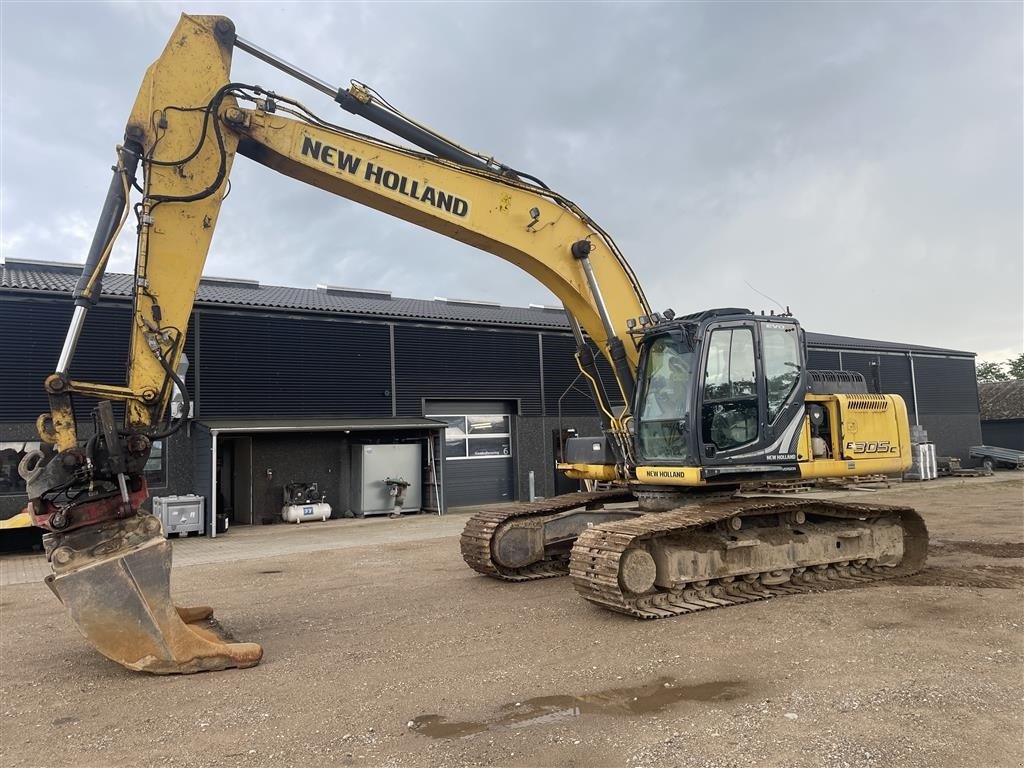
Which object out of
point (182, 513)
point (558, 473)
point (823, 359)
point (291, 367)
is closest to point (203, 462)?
point (182, 513)

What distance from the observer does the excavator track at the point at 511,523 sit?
8.52 metres

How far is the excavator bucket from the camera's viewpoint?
501 centimetres

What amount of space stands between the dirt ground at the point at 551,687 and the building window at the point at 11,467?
8.31 m

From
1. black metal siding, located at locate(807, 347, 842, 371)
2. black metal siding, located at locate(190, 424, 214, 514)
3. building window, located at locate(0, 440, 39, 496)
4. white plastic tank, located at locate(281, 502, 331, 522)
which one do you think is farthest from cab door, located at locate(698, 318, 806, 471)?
black metal siding, located at locate(807, 347, 842, 371)

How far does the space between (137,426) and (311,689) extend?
246 centimetres

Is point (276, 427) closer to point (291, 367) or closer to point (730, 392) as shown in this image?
point (291, 367)

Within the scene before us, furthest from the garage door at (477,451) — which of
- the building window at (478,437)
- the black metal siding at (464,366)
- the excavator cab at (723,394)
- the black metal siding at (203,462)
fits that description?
the excavator cab at (723,394)

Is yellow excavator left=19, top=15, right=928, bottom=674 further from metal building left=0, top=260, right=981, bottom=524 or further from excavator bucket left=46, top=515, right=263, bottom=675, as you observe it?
metal building left=0, top=260, right=981, bottom=524

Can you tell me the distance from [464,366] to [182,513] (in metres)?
8.56

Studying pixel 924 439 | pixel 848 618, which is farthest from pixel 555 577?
pixel 924 439

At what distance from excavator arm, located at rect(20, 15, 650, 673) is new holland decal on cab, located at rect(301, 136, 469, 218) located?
11 millimetres

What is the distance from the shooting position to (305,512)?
1780cm

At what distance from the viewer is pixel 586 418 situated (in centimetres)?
2253

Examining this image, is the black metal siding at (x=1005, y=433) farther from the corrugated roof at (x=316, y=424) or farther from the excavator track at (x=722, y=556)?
the excavator track at (x=722, y=556)
